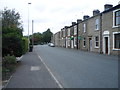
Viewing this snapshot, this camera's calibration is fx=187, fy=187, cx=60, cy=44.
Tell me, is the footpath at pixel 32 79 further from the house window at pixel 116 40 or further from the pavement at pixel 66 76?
the house window at pixel 116 40

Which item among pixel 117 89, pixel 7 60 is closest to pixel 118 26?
pixel 7 60

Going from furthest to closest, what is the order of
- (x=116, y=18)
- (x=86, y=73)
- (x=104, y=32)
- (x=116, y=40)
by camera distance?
1. (x=104, y=32)
2. (x=116, y=18)
3. (x=116, y=40)
4. (x=86, y=73)

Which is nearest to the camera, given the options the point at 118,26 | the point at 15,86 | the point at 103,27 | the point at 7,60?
the point at 15,86

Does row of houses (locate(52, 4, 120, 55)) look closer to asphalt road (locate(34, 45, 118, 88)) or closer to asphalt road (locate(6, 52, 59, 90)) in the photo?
asphalt road (locate(34, 45, 118, 88))

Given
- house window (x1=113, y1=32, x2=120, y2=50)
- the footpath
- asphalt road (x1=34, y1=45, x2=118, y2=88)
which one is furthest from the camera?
house window (x1=113, y1=32, x2=120, y2=50)

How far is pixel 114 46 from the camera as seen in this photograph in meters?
24.5

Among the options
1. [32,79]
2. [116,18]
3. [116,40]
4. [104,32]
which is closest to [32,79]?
[32,79]

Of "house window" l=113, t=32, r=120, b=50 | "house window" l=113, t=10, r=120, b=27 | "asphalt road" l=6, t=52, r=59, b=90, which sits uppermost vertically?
"house window" l=113, t=10, r=120, b=27

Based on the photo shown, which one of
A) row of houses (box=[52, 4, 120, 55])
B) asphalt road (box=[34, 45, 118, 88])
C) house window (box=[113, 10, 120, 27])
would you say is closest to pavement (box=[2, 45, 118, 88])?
asphalt road (box=[34, 45, 118, 88])

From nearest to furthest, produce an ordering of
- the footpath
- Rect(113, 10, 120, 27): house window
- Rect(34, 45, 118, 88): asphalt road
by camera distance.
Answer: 1. the footpath
2. Rect(34, 45, 118, 88): asphalt road
3. Rect(113, 10, 120, 27): house window

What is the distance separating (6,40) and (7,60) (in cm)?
297

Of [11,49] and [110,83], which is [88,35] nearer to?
[11,49]

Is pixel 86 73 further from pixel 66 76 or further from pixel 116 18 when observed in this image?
pixel 116 18

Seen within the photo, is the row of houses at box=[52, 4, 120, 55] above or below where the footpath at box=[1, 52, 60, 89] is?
above
